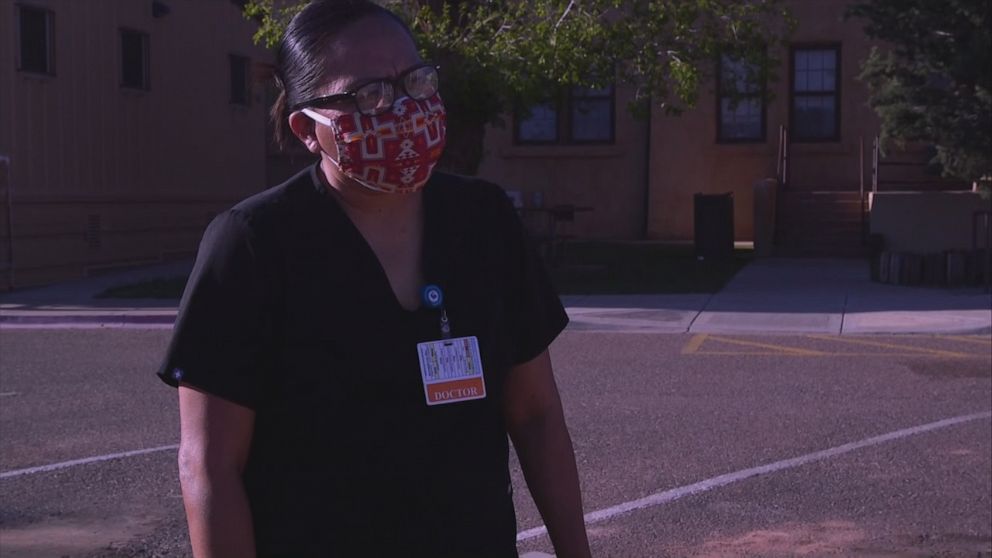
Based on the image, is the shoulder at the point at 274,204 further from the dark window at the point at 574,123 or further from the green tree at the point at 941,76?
the dark window at the point at 574,123

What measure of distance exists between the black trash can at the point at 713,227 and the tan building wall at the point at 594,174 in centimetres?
522

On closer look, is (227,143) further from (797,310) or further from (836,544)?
(836,544)

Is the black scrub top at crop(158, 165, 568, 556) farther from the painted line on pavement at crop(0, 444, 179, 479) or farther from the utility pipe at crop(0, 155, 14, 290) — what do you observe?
the utility pipe at crop(0, 155, 14, 290)

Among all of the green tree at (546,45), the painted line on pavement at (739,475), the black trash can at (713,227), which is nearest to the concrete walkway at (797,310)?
the green tree at (546,45)

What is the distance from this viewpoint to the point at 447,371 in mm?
2369

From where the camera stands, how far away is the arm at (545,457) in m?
2.67

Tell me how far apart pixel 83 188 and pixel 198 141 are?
151 inches

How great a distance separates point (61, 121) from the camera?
20.6 meters

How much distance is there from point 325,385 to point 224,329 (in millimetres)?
203

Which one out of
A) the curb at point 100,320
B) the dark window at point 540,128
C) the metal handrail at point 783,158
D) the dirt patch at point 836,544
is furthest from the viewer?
the dark window at point 540,128

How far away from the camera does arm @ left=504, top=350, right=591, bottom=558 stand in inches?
105

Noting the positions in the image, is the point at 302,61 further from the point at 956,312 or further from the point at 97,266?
the point at 97,266

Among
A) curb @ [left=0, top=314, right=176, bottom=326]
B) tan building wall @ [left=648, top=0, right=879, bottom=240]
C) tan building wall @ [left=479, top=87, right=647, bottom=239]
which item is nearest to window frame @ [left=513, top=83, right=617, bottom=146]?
tan building wall @ [left=479, top=87, right=647, bottom=239]

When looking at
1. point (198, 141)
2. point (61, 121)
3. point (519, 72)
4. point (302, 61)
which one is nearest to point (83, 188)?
point (61, 121)
